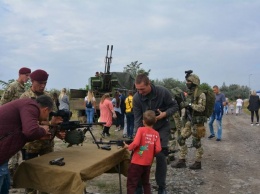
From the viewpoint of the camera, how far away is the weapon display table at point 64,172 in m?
3.14

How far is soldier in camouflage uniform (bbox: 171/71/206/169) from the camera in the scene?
6.84m

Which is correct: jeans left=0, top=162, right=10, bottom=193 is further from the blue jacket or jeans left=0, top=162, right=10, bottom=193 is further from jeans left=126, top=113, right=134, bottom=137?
jeans left=126, top=113, right=134, bottom=137

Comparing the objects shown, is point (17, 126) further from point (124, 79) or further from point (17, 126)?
point (124, 79)

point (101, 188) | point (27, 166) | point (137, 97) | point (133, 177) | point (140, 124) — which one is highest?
point (137, 97)

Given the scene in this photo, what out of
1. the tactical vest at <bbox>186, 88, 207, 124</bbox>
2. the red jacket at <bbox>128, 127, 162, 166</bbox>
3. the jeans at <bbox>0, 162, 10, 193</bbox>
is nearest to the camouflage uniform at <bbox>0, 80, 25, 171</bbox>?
the jeans at <bbox>0, 162, 10, 193</bbox>

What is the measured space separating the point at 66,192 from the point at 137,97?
2014 mm

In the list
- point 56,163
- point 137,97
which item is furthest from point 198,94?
point 56,163

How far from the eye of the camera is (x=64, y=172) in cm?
318

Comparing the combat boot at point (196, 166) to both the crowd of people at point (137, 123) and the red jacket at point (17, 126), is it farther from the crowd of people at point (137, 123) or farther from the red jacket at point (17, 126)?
the red jacket at point (17, 126)

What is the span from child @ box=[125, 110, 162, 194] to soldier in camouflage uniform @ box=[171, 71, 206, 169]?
105 inches

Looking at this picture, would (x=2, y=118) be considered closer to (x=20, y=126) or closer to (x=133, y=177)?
(x=20, y=126)

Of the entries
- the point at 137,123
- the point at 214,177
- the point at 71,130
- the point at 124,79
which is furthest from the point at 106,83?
the point at 71,130

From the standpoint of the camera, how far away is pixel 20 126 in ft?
10.4

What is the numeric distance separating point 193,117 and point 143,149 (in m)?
2.99
